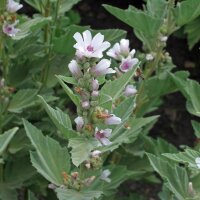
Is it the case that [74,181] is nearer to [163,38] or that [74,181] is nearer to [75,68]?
[75,68]

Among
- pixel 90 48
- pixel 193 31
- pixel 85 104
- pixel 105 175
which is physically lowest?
pixel 193 31

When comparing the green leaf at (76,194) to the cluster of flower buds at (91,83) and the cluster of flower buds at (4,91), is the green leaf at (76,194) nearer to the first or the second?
the cluster of flower buds at (91,83)

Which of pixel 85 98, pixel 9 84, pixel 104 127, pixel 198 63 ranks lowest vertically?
pixel 198 63

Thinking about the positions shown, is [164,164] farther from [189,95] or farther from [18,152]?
[18,152]

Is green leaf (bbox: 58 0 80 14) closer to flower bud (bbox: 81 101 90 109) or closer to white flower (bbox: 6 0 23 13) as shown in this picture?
white flower (bbox: 6 0 23 13)

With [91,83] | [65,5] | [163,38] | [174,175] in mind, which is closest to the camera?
[91,83]

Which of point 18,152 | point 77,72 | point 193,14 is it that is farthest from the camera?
point 18,152

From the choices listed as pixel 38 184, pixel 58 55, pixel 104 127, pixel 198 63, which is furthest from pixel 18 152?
pixel 198 63

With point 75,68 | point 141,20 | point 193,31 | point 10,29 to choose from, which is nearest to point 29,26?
point 10,29
